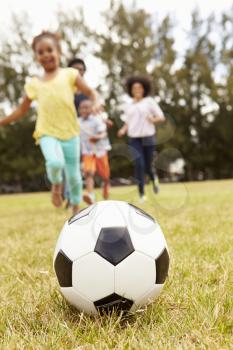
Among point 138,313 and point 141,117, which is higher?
point 141,117

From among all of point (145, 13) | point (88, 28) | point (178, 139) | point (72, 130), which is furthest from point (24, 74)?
point (72, 130)

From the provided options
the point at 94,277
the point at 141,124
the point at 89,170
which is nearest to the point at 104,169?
the point at 89,170

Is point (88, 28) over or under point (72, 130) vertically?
over

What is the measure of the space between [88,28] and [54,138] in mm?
30616

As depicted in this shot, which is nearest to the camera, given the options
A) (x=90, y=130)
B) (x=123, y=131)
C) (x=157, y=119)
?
(x=90, y=130)

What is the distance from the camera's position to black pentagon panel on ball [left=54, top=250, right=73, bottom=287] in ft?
6.20

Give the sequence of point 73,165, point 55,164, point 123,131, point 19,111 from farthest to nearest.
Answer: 1. point 123,131
2. point 73,165
3. point 19,111
4. point 55,164

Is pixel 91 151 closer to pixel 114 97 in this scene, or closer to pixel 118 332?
pixel 118 332

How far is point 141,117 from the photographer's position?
8.18 meters

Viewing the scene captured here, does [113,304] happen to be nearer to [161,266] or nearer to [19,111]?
[161,266]

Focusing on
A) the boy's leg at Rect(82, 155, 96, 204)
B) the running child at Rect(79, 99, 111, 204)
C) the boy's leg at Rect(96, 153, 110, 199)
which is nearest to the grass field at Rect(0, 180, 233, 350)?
the boy's leg at Rect(82, 155, 96, 204)

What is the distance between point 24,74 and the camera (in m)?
32.8

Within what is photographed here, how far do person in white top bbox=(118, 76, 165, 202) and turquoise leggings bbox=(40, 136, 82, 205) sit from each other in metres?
2.29

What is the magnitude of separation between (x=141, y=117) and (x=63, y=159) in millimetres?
3307
